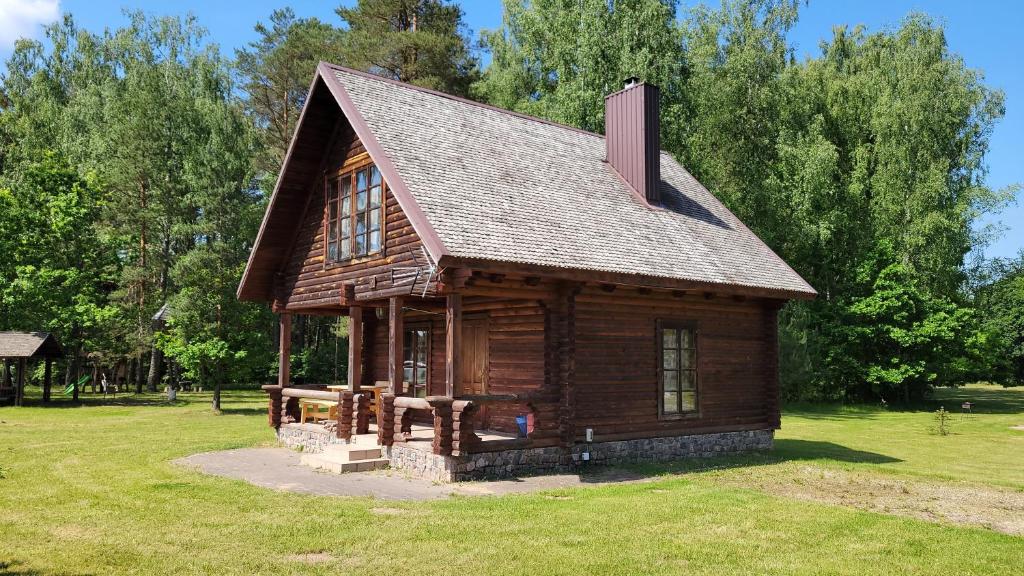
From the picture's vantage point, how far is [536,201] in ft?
46.3

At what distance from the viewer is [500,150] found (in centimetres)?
1552

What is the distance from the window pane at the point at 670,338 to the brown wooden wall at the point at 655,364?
11.5 inches

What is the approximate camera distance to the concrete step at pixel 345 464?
12.6 meters

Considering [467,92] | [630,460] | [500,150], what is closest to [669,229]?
[500,150]

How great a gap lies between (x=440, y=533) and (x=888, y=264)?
29.6 metres

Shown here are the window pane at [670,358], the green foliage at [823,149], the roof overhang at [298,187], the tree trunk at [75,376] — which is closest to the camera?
the roof overhang at [298,187]

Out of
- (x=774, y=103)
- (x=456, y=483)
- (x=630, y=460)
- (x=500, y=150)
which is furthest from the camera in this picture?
(x=774, y=103)

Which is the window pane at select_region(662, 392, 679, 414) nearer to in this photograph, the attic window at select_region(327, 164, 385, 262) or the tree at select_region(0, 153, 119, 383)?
the attic window at select_region(327, 164, 385, 262)

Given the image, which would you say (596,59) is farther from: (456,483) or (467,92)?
(456,483)

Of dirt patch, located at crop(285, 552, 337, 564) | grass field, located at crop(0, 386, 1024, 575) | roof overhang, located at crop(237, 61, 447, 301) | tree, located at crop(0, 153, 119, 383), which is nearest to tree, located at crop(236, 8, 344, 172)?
tree, located at crop(0, 153, 119, 383)

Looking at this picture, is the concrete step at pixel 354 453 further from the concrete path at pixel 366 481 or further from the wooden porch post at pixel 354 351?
the wooden porch post at pixel 354 351

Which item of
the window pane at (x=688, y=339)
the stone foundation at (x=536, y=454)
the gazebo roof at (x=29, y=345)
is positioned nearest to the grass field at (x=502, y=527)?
the stone foundation at (x=536, y=454)

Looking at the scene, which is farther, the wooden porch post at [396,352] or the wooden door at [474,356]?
the wooden door at [474,356]

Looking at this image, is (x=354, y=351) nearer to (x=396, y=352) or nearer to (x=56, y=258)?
(x=396, y=352)
